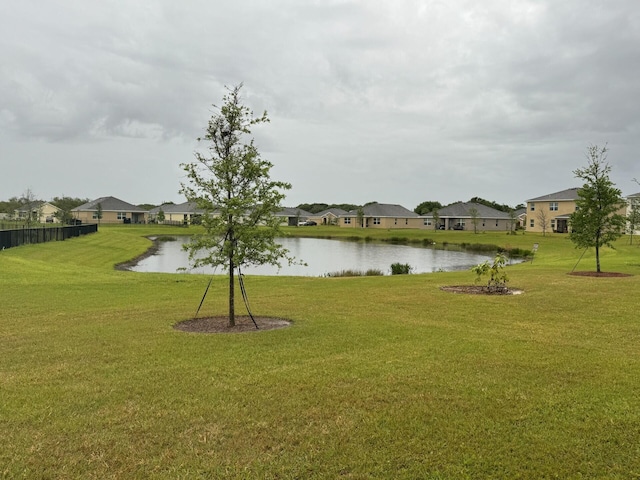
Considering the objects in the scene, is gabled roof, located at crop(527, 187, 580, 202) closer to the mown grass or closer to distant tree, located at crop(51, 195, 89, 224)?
the mown grass

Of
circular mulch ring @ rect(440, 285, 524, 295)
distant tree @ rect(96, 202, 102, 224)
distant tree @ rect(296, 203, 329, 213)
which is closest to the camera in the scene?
circular mulch ring @ rect(440, 285, 524, 295)

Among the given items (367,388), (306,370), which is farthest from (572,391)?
(306,370)

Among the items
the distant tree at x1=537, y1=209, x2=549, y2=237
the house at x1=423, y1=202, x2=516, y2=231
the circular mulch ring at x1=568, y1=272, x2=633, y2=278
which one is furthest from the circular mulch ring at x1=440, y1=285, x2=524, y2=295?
the house at x1=423, y1=202, x2=516, y2=231

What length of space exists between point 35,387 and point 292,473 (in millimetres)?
3844

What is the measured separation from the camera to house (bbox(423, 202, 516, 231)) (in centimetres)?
9312

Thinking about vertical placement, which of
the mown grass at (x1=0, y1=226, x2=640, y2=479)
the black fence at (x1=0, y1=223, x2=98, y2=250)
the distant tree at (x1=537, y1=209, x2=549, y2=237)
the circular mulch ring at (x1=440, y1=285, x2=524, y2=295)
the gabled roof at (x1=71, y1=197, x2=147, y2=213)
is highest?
the gabled roof at (x1=71, y1=197, x2=147, y2=213)

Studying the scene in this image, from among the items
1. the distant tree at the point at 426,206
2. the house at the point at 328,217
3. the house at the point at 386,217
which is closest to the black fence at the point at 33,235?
the house at the point at 386,217

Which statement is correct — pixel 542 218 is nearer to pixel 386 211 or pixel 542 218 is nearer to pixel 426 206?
pixel 386 211

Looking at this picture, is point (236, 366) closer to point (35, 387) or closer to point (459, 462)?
point (35, 387)

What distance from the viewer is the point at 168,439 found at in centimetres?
489

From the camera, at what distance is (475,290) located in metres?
16.4

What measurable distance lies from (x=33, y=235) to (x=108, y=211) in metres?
69.7

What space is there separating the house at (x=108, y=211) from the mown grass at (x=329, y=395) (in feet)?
325

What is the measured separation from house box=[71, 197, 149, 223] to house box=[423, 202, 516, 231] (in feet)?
205
